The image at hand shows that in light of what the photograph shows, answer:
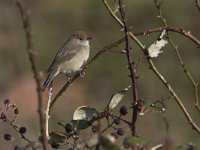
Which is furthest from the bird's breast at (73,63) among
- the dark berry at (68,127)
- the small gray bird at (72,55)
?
the dark berry at (68,127)

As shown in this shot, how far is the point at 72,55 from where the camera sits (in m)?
6.70

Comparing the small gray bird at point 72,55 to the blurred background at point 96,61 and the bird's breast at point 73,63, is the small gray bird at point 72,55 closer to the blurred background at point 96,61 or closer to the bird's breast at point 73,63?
the bird's breast at point 73,63

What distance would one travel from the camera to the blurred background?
1164 centimetres

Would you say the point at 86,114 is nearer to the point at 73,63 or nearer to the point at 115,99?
the point at 115,99

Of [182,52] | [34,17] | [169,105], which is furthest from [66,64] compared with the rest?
[34,17]

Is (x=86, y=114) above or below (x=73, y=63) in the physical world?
above

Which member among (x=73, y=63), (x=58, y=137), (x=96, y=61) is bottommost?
(x=96, y=61)

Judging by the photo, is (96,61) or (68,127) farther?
(96,61)

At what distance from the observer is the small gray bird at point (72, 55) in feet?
21.2

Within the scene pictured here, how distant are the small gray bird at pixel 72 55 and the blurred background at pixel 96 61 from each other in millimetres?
3063

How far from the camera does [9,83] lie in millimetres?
14383

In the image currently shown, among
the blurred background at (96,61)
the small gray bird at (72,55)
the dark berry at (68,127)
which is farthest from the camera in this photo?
the blurred background at (96,61)

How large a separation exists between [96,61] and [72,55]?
201 inches

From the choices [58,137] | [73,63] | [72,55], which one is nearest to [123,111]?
[58,137]
